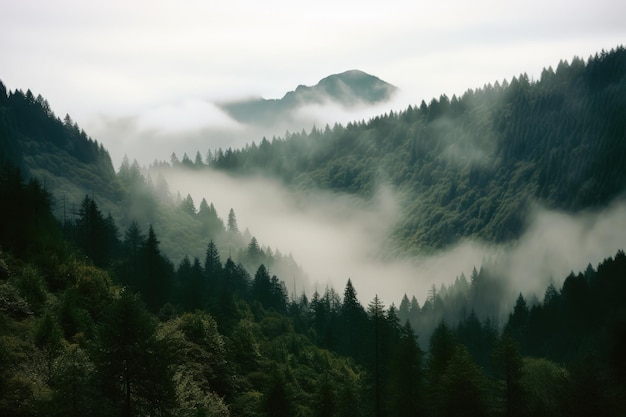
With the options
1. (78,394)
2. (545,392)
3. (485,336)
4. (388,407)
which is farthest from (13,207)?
(485,336)

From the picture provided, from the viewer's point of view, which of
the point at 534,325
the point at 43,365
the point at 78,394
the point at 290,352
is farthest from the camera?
the point at 534,325

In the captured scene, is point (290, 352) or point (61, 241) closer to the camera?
point (61, 241)

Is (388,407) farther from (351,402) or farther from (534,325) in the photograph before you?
(534,325)

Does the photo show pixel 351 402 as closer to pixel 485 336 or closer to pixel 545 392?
pixel 545 392

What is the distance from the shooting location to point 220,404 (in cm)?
5284

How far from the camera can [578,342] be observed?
10400cm

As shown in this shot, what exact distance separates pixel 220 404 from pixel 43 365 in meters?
16.8

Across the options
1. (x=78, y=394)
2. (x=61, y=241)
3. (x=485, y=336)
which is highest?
(x=61, y=241)

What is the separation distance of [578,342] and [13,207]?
303 feet

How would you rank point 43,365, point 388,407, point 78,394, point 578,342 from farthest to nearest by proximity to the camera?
point 578,342
point 388,407
point 43,365
point 78,394

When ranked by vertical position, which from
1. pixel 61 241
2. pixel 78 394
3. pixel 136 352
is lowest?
pixel 78 394

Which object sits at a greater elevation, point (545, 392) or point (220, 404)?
point (220, 404)

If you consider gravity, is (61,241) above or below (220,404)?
above

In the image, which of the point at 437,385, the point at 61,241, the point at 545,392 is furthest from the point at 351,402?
the point at 61,241
